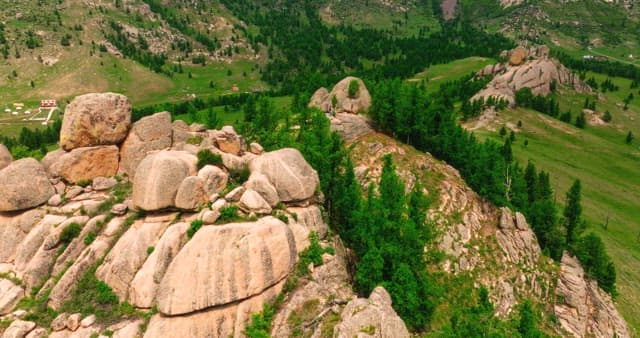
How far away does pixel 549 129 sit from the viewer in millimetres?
172625

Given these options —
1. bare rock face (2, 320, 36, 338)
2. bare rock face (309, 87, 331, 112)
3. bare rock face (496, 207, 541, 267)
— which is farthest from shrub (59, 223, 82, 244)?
bare rock face (496, 207, 541, 267)

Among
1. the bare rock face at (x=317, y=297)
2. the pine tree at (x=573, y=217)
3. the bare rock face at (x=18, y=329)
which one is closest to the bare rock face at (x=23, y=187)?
the bare rock face at (x=18, y=329)

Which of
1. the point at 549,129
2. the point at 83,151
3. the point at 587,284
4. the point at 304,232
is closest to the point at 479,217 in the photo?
the point at 587,284

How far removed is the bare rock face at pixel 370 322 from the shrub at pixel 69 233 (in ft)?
111

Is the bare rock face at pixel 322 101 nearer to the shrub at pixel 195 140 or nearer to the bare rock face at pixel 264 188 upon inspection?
the shrub at pixel 195 140

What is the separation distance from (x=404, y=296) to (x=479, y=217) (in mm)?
38605

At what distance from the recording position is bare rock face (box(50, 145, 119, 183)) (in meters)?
51.0

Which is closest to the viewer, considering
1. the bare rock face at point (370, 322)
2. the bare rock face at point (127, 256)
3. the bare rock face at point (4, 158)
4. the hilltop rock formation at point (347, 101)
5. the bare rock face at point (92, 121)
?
the bare rock face at point (370, 322)

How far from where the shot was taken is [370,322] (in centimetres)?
3494

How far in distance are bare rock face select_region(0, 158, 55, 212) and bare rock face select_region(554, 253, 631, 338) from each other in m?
88.4

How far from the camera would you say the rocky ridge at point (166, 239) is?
37281 mm

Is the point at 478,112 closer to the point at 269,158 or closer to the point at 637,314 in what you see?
the point at 637,314

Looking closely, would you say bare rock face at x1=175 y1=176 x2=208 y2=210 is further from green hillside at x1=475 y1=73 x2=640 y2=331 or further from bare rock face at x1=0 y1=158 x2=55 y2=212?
green hillside at x1=475 y1=73 x2=640 y2=331

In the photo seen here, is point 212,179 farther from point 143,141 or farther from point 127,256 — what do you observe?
point 143,141
